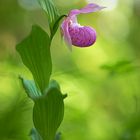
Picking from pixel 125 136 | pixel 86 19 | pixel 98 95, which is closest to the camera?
pixel 125 136

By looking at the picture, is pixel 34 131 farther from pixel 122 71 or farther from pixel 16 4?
pixel 16 4

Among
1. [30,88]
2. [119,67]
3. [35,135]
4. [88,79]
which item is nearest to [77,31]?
[30,88]

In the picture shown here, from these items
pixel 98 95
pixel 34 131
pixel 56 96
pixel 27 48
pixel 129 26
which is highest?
pixel 27 48

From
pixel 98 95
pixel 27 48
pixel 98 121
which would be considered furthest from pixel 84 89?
pixel 27 48

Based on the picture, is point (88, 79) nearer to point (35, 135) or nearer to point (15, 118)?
point (15, 118)

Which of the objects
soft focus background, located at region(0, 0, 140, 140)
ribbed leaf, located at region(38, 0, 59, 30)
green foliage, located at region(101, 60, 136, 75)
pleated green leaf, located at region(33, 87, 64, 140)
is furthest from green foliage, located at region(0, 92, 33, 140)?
ribbed leaf, located at region(38, 0, 59, 30)

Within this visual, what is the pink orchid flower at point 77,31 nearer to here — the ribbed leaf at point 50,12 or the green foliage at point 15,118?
the ribbed leaf at point 50,12

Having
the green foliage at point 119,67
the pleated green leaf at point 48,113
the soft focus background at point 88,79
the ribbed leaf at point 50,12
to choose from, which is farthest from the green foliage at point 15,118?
the ribbed leaf at point 50,12
